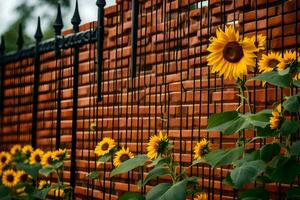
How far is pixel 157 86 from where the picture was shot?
4.10m

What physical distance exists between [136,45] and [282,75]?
5.43 feet

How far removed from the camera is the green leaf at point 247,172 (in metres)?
2.50

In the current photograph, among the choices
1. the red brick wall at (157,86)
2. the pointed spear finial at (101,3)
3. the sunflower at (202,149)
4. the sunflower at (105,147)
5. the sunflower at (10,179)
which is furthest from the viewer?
the sunflower at (10,179)

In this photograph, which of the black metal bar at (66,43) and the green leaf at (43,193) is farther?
the black metal bar at (66,43)

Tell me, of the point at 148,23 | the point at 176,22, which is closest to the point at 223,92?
the point at 176,22

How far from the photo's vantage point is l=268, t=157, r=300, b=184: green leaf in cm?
256

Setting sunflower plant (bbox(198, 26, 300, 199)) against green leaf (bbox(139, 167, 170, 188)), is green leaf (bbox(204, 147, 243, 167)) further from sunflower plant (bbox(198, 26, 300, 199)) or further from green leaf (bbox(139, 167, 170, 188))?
green leaf (bbox(139, 167, 170, 188))

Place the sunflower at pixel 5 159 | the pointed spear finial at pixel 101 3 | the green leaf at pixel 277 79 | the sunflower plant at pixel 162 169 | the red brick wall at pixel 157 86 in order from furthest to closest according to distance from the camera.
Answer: the sunflower at pixel 5 159 < the pointed spear finial at pixel 101 3 < the red brick wall at pixel 157 86 < the sunflower plant at pixel 162 169 < the green leaf at pixel 277 79

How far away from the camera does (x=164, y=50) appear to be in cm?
399

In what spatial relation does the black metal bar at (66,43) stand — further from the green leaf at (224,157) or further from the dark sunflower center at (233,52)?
the green leaf at (224,157)

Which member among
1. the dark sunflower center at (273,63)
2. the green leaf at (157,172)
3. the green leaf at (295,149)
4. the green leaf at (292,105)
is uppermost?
the dark sunflower center at (273,63)

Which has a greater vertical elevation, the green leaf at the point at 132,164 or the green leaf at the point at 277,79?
the green leaf at the point at 277,79

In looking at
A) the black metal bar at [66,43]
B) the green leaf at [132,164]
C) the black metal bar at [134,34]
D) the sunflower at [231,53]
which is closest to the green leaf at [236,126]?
the sunflower at [231,53]

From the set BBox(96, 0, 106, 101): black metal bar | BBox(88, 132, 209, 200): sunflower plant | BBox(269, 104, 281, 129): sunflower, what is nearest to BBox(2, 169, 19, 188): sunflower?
BBox(96, 0, 106, 101): black metal bar
